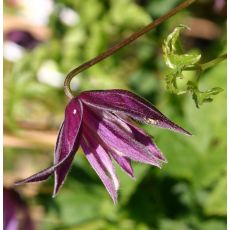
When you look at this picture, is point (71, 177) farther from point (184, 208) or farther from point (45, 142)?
point (184, 208)

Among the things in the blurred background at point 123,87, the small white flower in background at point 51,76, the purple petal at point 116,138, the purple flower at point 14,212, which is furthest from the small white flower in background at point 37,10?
the purple petal at point 116,138

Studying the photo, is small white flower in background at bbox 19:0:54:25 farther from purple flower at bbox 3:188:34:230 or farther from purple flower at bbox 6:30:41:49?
purple flower at bbox 3:188:34:230

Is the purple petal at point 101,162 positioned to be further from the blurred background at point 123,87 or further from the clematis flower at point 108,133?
the blurred background at point 123,87

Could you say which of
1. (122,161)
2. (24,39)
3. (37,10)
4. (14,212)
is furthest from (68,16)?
(122,161)

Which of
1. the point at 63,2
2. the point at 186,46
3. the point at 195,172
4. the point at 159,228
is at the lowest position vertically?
Answer: the point at 159,228

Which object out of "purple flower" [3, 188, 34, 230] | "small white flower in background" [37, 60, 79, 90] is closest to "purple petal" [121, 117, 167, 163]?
"purple flower" [3, 188, 34, 230]

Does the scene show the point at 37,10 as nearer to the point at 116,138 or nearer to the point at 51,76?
the point at 51,76

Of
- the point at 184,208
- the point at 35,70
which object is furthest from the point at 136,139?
the point at 35,70
